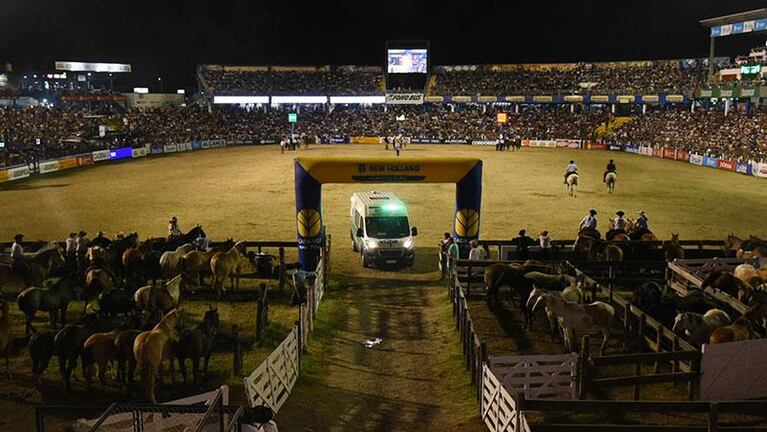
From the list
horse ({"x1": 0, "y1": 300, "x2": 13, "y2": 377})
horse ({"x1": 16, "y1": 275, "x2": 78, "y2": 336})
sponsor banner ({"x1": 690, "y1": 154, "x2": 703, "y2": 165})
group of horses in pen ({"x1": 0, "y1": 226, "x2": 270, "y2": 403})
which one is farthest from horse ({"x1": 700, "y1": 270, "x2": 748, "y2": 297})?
sponsor banner ({"x1": 690, "y1": 154, "x2": 703, "y2": 165})

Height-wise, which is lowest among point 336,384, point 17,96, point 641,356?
point 336,384

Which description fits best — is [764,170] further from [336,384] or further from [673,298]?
[336,384]

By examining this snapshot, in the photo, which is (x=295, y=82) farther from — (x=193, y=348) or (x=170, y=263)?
(x=193, y=348)

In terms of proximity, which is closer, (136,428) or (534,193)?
(136,428)

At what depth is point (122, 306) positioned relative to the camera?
15.1 meters

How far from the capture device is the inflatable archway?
19.9 m

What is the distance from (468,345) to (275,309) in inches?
245

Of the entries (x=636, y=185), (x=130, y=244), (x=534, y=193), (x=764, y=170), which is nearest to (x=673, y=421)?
(x=130, y=244)

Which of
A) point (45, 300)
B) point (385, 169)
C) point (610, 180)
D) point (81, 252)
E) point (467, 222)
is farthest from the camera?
point (610, 180)

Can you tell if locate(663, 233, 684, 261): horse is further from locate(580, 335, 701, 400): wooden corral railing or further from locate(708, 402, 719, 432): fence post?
locate(708, 402, 719, 432): fence post

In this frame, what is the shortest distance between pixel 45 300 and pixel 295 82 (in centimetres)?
8124

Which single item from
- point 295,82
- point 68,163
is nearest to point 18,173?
point 68,163

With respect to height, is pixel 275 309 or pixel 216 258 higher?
pixel 216 258

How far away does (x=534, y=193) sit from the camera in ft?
119
